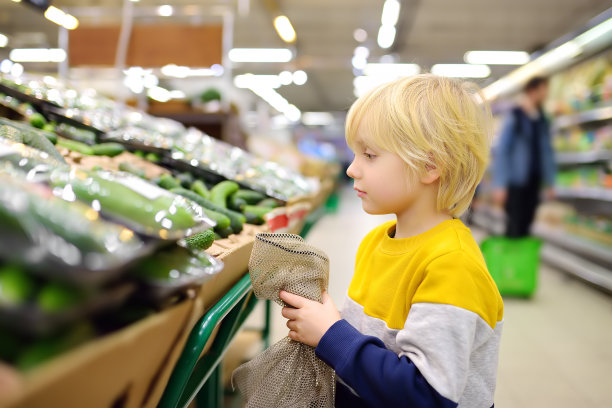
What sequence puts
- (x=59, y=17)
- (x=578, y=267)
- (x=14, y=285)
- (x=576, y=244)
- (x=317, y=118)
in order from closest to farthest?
(x=14, y=285), (x=59, y=17), (x=578, y=267), (x=576, y=244), (x=317, y=118)

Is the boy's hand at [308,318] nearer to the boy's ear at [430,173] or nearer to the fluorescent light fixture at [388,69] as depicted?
the boy's ear at [430,173]

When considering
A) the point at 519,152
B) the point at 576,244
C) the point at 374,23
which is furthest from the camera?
the point at 374,23

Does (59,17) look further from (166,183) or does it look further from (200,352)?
(200,352)

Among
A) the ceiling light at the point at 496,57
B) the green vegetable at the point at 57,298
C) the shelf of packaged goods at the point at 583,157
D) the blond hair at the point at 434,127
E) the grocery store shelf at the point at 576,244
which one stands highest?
the ceiling light at the point at 496,57

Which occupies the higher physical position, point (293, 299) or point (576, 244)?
point (293, 299)

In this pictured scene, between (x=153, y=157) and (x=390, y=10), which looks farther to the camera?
(x=390, y=10)

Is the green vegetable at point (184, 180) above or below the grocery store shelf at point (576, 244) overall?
above

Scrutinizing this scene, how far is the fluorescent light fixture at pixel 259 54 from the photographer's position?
11344 mm

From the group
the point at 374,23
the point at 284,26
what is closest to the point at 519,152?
the point at 284,26

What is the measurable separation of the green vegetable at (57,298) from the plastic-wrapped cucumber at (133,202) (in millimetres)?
134

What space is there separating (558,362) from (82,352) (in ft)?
9.50

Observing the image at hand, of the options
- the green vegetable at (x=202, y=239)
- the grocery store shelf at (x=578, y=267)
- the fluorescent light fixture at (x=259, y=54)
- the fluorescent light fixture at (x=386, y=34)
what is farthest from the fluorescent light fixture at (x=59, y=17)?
the fluorescent light fixture at (x=259, y=54)

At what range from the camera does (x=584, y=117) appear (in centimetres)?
527

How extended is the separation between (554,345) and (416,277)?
2.58m
